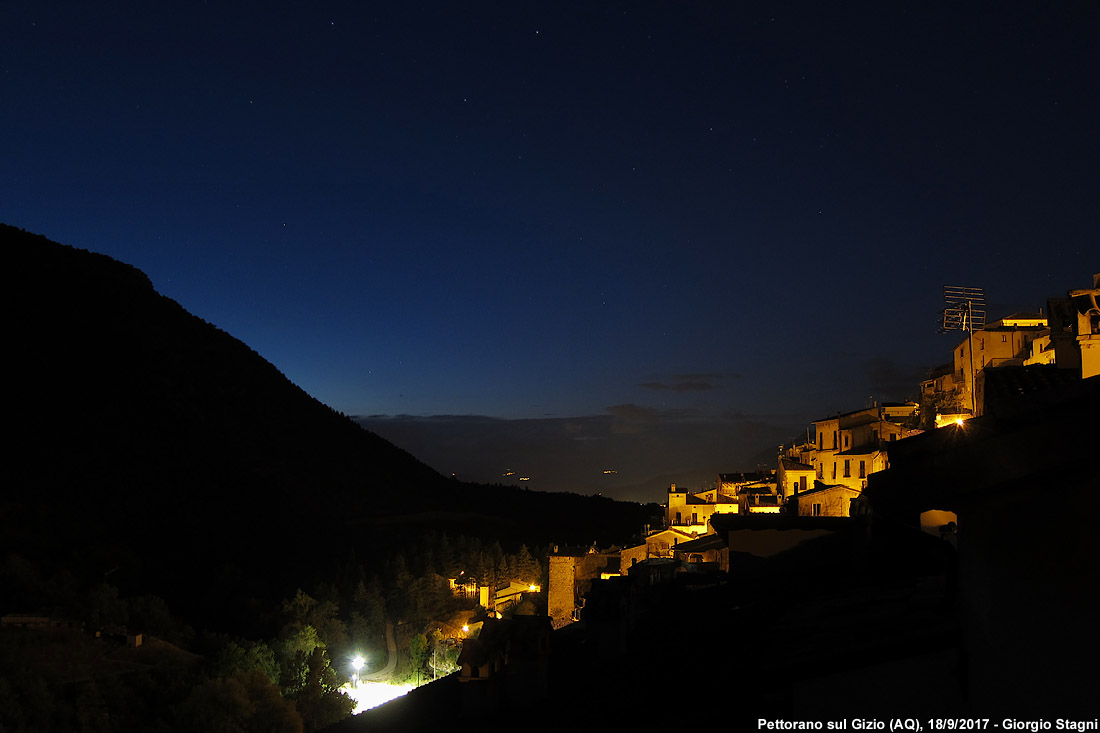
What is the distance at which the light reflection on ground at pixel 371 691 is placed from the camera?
29.4m

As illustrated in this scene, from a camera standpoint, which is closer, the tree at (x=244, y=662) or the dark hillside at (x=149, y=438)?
the tree at (x=244, y=662)

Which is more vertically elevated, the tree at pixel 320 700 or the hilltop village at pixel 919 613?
the hilltop village at pixel 919 613

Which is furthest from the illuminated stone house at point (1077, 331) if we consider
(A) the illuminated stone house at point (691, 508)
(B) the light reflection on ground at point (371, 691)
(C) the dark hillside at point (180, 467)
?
(C) the dark hillside at point (180, 467)

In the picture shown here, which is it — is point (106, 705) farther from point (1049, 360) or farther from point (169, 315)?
point (169, 315)

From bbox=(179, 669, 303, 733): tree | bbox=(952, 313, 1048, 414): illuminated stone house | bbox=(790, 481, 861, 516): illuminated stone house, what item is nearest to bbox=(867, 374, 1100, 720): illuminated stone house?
bbox=(179, 669, 303, 733): tree

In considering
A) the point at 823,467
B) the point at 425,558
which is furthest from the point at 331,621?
the point at 823,467

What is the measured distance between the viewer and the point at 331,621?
114ft

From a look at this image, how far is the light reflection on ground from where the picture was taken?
1156 inches

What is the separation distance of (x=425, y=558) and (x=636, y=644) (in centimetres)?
4587

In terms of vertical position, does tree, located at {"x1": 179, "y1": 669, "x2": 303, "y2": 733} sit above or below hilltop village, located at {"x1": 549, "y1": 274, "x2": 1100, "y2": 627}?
below

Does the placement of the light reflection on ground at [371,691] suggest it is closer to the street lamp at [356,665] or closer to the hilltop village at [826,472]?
the street lamp at [356,665]

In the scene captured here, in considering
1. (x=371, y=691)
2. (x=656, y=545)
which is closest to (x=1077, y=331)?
(x=656, y=545)

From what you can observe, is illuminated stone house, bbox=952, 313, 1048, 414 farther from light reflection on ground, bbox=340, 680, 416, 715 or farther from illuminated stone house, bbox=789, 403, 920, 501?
light reflection on ground, bbox=340, 680, 416, 715

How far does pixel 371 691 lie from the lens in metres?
31.4
